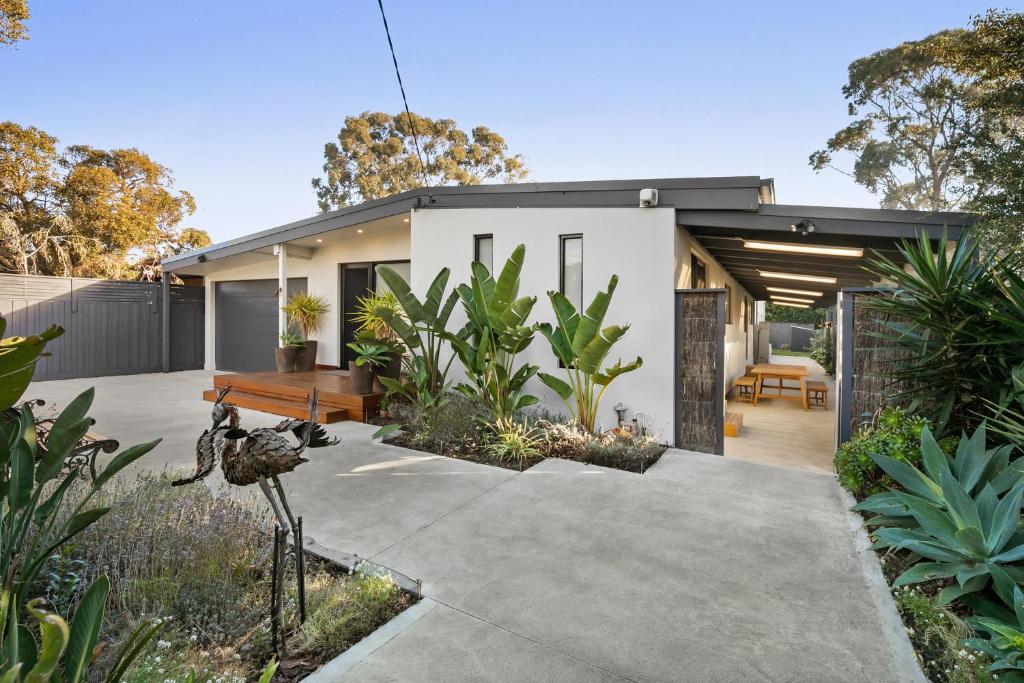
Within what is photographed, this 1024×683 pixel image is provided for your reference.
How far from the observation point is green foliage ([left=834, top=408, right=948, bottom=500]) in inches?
157

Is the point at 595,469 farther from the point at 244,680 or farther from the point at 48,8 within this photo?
the point at 48,8

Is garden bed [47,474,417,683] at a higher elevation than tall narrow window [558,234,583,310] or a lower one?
lower

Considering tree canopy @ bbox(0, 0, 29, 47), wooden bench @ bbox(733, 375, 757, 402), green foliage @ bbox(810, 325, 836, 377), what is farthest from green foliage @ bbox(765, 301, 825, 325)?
tree canopy @ bbox(0, 0, 29, 47)

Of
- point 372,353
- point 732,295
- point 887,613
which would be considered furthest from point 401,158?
point 887,613

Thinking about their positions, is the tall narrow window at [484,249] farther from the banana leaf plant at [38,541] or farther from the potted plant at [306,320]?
the banana leaf plant at [38,541]

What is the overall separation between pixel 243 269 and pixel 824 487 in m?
13.2

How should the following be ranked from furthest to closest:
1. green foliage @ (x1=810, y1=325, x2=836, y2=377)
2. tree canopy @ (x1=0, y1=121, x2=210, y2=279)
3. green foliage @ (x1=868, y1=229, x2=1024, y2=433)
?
tree canopy @ (x1=0, y1=121, x2=210, y2=279)
green foliage @ (x1=810, y1=325, x2=836, y2=377)
green foliage @ (x1=868, y1=229, x2=1024, y2=433)

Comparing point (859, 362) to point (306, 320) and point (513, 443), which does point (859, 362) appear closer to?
point (513, 443)

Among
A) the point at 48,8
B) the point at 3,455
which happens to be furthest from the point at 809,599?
the point at 48,8

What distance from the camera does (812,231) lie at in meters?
5.41

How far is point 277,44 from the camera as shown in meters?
10.5

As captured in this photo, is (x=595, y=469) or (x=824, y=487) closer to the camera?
(x=824, y=487)

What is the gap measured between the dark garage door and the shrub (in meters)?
10.8

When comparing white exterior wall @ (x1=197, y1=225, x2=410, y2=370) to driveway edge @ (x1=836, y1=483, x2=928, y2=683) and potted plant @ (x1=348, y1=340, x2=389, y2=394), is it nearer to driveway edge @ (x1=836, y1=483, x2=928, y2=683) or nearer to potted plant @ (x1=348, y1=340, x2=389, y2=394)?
potted plant @ (x1=348, y1=340, x2=389, y2=394)
